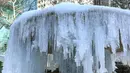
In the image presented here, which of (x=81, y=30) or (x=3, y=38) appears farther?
(x=3, y=38)

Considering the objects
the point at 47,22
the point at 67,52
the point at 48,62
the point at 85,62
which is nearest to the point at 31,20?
the point at 47,22

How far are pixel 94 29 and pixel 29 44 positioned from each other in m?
1.04

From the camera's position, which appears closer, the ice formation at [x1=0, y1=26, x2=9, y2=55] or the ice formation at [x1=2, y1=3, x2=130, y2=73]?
the ice formation at [x1=2, y1=3, x2=130, y2=73]

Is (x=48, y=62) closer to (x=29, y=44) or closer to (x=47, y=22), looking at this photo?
(x=29, y=44)

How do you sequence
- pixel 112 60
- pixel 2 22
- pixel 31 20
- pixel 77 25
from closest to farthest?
pixel 77 25 < pixel 31 20 < pixel 112 60 < pixel 2 22

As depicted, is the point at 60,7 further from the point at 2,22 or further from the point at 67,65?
the point at 2,22

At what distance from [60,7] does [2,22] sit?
14857 millimetres

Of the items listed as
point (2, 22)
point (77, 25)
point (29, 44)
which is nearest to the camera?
point (77, 25)

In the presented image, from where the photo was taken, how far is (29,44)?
3.85 metres

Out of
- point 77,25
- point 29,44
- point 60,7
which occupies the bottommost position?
point 29,44

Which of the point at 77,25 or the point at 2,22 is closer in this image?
the point at 77,25

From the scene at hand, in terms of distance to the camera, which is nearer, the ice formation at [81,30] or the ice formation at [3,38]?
the ice formation at [81,30]

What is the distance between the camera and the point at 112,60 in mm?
4664

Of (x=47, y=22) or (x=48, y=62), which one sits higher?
(x=47, y=22)
